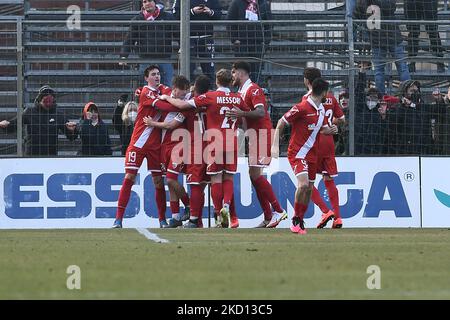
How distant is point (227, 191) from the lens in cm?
1672

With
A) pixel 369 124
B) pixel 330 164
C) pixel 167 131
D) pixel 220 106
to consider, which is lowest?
pixel 330 164

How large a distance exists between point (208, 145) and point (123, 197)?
146 centimetres

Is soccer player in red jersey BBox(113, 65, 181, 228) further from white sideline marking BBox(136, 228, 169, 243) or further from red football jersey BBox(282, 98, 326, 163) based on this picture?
red football jersey BBox(282, 98, 326, 163)

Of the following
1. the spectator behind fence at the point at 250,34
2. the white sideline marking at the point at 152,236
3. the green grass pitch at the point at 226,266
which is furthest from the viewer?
the spectator behind fence at the point at 250,34

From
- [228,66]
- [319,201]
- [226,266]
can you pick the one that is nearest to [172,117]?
[319,201]

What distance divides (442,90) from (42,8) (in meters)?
8.55

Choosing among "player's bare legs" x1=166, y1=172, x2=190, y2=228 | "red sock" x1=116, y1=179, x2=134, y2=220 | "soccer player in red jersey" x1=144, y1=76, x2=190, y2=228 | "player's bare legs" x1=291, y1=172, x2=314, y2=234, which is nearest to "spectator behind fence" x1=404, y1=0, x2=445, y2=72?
"soccer player in red jersey" x1=144, y1=76, x2=190, y2=228

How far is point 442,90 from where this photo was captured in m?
20.8

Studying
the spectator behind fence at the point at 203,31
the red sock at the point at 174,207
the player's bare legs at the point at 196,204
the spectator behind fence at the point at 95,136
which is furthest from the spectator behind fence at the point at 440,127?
the spectator behind fence at the point at 95,136

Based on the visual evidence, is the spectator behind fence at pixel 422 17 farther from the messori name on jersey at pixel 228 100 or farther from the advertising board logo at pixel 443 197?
the messori name on jersey at pixel 228 100

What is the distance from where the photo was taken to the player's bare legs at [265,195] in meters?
17.0

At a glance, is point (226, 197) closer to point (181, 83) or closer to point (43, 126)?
point (181, 83)

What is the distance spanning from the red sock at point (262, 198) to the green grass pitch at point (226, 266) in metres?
2.27
